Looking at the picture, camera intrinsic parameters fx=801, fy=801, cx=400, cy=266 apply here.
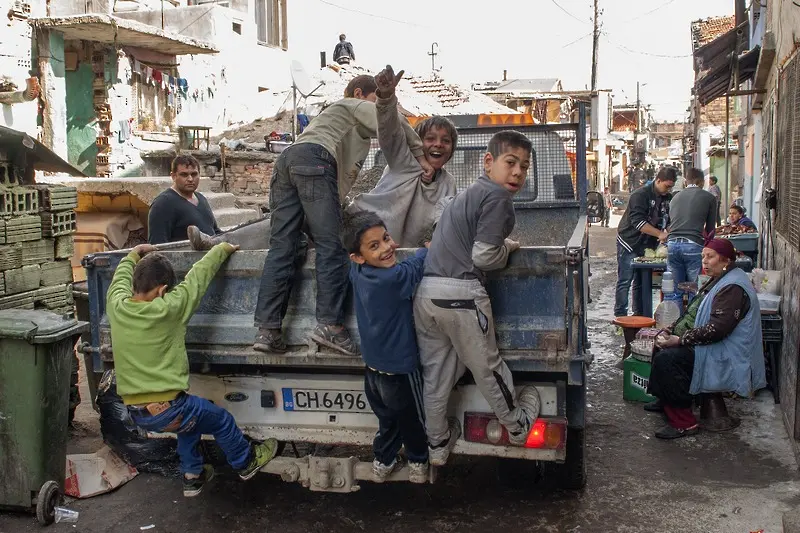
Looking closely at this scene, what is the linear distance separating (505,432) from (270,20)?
21.1 m

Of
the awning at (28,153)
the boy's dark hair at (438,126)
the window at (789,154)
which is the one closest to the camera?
the boy's dark hair at (438,126)

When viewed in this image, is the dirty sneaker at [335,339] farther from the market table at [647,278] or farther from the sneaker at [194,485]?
the market table at [647,278]

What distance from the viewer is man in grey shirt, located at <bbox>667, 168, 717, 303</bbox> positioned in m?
7.57

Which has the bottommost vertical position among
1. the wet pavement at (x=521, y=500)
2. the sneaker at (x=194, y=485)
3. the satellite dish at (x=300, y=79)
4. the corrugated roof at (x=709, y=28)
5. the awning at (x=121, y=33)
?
the wet pavement at (x=521, y=500)

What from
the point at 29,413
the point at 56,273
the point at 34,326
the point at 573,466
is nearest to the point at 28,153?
the point at 56,273

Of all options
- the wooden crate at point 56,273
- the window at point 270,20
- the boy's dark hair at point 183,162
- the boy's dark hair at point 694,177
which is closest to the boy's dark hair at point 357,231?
the boy's dark hair at point 183,162

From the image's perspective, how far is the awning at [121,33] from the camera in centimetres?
1328

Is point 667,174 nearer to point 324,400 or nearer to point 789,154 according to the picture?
point 789,154

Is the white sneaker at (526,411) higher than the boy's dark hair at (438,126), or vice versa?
the boy's dark hair at (438,126)

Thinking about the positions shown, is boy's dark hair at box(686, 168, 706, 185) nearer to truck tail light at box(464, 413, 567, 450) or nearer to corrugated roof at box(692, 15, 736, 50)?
truck tail light at box(464, 413, 567, 450)

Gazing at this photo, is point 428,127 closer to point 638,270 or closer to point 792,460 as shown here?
point 792,460

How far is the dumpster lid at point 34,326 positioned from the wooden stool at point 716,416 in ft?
13.0

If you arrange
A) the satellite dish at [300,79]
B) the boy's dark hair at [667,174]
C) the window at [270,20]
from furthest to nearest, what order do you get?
the window at [270,20], the satellite dish at [300,79], the boy's dark hair at [667,174]

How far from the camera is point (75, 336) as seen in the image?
4270mm
